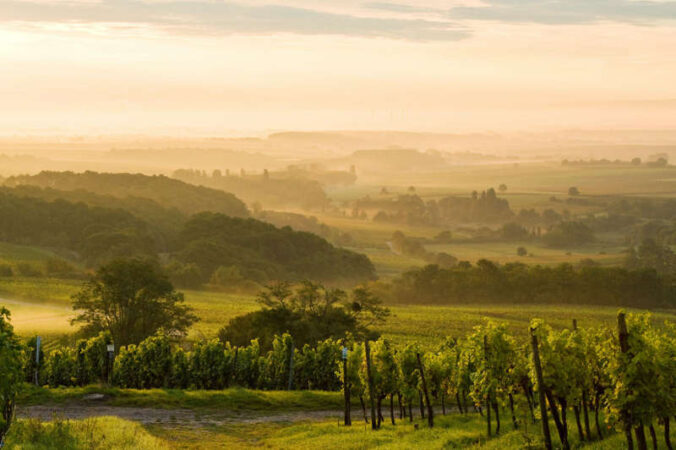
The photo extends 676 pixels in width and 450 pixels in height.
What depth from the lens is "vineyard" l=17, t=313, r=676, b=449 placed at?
21750 mm

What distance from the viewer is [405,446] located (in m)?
28.0

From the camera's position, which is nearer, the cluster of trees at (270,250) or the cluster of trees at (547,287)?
the cluster of trees at (547,287)

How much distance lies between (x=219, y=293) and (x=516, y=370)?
9874 centimetres

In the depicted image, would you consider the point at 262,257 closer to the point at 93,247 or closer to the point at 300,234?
the point at 300,234

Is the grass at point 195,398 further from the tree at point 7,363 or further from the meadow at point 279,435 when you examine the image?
the tree at point 7,363

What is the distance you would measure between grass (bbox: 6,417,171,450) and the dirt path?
6.81 meters

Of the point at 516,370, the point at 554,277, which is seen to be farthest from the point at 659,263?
the point at 516,370

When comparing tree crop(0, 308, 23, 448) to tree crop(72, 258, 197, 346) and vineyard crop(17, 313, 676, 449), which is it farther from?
tree crop(72, 258, 197, 346)

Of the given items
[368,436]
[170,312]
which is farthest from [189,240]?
[368,436]

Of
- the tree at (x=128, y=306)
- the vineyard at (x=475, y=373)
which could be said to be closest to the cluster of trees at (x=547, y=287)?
the tree at (x=128, y=306)

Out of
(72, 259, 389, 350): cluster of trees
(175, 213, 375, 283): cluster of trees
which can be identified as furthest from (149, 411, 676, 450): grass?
(175, 213, 375, 283): cluster of trees

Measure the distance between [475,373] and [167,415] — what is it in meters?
15.4

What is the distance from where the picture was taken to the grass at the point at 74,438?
82.6 feet

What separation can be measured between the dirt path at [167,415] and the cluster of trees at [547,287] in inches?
3442
